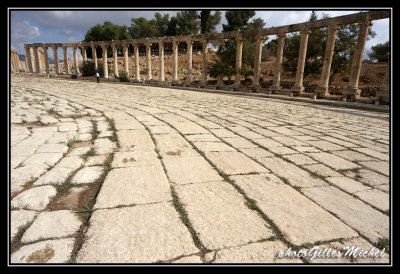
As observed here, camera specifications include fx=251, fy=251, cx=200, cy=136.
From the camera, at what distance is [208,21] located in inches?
2021

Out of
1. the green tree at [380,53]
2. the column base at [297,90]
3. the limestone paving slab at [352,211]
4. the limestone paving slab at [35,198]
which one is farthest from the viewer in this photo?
the green tree at [380,53]

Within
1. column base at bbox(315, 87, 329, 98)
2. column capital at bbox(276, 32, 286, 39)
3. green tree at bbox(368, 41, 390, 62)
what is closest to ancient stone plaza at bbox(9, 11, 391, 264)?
column base at bbox(315, 87, 329, 98)

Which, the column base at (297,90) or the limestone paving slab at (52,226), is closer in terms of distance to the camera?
the limestone paving slab at (52,226)

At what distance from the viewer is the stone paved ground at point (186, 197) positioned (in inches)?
67.2

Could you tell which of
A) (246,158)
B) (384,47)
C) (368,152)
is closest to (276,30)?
(368,152)

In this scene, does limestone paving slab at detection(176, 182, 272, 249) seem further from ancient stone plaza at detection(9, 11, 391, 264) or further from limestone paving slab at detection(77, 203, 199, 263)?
limestone paving slab at detection(77, 203, 199, 263)

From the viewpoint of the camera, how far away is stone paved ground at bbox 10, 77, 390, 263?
1706mm

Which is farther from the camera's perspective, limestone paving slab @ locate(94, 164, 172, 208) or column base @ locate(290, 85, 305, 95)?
column base @ locate(290, 85, 305, 95)

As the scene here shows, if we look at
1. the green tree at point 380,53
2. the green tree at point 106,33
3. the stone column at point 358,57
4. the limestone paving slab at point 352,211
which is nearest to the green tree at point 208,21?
the green tree at point 106,33

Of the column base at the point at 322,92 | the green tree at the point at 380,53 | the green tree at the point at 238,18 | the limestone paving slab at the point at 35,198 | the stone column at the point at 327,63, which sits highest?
the green tree at the point at 238,18

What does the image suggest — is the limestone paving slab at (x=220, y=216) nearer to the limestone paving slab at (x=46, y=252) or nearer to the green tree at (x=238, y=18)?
the limestone paving slab at (x=46, y=252)

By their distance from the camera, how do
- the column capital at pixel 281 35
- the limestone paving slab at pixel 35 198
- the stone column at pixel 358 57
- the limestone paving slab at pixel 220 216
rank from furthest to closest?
the column capital at pixel 281 35, the stone column at pixel 358 57, the limestone paving slab at pixel 35 198, the limestone paving slab at pixel 220 216

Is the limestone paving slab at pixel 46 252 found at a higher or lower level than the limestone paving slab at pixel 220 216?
lower

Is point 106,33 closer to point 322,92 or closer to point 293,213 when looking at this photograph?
point 322,92
